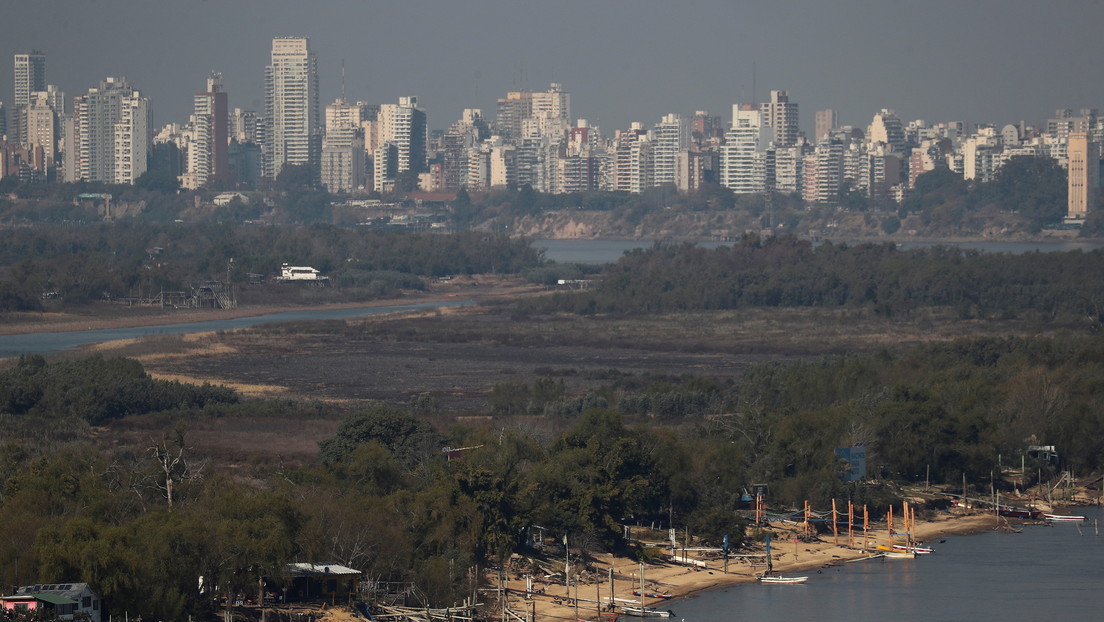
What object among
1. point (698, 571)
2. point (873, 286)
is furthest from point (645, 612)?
point (873, 286)

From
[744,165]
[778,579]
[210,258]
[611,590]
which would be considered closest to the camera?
[611,590]

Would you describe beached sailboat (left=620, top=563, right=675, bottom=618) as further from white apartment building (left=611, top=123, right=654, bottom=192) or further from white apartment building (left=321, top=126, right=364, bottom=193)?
white apartment building (left=321, top=126, right=364, bottom=193)

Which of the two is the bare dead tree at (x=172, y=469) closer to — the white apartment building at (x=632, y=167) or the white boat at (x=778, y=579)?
the white boat at (x=778, y=579)

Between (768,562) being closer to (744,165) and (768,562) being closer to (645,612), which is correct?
(645,612)

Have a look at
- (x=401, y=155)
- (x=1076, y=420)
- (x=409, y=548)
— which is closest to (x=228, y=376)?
(x=1076, y=420)

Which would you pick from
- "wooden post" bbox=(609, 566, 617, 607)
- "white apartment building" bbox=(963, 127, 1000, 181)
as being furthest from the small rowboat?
"white apartment building" bbox=(963, 127, 1000, 181)

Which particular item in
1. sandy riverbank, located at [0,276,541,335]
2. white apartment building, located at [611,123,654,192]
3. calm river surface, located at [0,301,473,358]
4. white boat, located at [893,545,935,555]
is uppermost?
white apartment building, located at [611,123,654,192]

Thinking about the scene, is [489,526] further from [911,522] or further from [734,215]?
[734,215]
